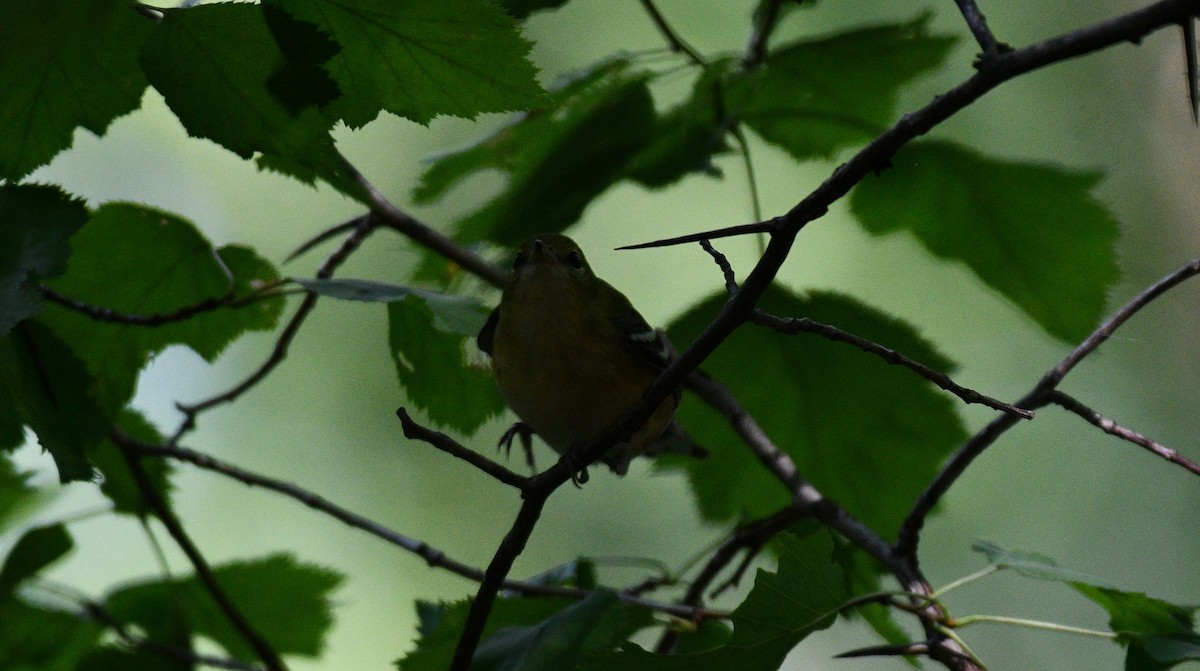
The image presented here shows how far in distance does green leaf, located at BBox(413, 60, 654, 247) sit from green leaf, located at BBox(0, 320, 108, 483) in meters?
1.06

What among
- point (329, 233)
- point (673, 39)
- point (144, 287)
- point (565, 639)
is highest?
point (673, 39)

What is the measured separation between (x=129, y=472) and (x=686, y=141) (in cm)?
164

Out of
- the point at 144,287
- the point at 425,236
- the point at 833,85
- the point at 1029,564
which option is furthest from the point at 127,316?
the point at 1029,564

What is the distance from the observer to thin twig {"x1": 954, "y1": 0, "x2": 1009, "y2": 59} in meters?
1.03

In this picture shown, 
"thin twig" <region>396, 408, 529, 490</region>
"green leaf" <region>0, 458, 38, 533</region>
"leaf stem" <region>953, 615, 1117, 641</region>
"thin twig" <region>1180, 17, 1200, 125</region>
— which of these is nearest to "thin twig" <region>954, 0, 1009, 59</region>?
"thin twig" <region>1180, 17, 1200, 125</region>

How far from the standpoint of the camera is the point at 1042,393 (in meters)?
1.67

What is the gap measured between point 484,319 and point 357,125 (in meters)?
0.55

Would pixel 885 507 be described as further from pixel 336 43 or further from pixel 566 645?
pixel 336 43

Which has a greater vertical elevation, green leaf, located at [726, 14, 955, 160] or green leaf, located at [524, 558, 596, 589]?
green leaf, located at [726, 14, 955, 160]

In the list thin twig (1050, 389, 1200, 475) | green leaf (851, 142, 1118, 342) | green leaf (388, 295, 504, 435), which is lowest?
thin twig (1050, 389, 1200, 475)

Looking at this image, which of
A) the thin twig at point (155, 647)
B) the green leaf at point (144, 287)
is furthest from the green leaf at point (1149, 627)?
the thin twig at point (155, 647)

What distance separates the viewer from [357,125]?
1.44m

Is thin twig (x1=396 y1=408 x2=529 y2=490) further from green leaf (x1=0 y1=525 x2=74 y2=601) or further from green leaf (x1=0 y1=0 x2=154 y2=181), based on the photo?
green leaf (x1=0 y1=525 x2=74 y2=601)

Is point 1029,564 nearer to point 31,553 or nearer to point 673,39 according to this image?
point 673,39
